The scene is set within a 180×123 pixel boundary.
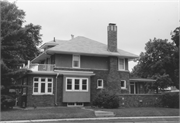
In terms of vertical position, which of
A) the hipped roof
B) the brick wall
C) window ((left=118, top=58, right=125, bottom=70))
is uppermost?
the hipped roof

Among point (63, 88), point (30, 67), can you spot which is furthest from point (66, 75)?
point (30, 67)

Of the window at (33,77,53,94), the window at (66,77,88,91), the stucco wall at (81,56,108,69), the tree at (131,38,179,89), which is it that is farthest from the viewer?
the tree at (131,38,179,89)

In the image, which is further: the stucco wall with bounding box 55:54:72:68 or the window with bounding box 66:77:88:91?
the stucco wall with bounding box 55:54:72:68

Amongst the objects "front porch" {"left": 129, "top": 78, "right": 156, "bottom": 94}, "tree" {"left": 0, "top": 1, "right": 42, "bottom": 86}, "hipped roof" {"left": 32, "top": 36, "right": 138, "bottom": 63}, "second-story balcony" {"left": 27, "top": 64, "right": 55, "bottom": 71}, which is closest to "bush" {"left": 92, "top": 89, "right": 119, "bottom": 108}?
"hipped roof" {"left": 32, "top": 36, "right": 138, "bottom": 63}

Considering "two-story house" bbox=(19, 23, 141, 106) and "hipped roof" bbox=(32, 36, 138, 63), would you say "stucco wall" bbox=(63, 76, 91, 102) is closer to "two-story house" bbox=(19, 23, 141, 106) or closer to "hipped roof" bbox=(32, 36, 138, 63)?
"two-story house" bbox=(19, 23, 141, 106)

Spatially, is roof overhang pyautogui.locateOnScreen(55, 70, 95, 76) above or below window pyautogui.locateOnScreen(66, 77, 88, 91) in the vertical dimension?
above

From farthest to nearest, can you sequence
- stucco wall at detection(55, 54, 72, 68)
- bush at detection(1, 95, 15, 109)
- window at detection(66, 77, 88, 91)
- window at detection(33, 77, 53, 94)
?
stucco wall at detection(55, 54, 72, 68) < window at detection(66, 77, 88, 91) < window at detection(33, 77, 53, 94) < bush at detection(1, 95, 15, 109)

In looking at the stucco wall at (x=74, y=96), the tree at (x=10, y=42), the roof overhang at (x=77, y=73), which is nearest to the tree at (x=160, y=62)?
the roof overhang at (x=77, y=73)

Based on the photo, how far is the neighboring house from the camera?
91.8 feet

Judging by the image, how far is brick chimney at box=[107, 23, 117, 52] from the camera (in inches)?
1281

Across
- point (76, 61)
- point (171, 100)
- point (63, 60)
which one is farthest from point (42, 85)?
point (171, 100)

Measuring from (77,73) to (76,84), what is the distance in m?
1.26

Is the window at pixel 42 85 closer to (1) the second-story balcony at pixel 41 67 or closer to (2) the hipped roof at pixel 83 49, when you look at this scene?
(1) the second-story balcony at pixel 41 67

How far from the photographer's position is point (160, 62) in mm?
42375
